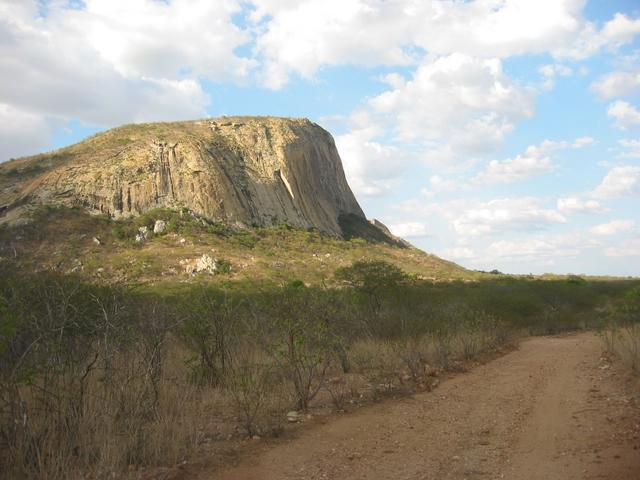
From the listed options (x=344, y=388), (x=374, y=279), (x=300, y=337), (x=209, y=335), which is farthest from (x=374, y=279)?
(x=300, y=337)

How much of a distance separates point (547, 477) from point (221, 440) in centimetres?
389

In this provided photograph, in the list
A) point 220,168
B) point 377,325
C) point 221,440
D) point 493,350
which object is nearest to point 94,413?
point 221,440

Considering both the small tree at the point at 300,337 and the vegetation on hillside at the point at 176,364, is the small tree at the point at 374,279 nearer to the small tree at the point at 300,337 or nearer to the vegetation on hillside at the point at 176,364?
the vegetation on hillside at the point at 176,364

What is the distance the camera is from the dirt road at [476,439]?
213 inches

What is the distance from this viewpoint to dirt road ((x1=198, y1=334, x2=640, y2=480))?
541 cm

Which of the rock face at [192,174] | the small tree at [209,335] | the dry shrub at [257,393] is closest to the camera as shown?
the dry shrub at [257,393]

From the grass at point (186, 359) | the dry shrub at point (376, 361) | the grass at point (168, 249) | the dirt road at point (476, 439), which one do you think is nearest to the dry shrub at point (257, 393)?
the grass at point (186, 359)

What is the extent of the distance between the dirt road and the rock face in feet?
128

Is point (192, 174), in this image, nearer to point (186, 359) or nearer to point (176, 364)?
point (186, 359)

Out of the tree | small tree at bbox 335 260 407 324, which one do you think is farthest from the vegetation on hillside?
the tree

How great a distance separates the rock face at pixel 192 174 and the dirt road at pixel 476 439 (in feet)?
128

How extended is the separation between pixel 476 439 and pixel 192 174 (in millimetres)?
43338

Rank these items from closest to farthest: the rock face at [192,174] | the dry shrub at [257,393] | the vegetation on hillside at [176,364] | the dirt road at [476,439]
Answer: the vegetation on hillside at [176,364], the dirt road at [476,439], the dry shrub at [257,393], the rock face at [192,174]

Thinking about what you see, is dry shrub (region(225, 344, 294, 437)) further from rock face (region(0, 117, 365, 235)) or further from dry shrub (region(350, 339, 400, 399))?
rock face (region(0, 117, 365, 235))
